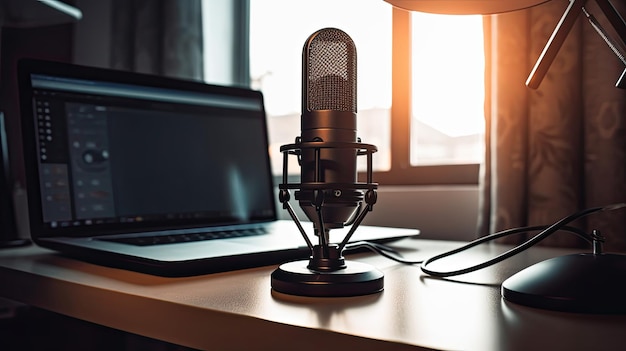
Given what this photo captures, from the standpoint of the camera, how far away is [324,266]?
49 cm

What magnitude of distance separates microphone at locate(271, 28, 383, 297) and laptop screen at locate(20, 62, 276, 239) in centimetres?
45

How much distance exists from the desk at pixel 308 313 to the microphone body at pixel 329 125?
89 millimetres

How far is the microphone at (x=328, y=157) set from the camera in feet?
1.57

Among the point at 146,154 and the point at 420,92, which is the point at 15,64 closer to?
the point at 146,154

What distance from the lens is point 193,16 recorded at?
1569 millimetres

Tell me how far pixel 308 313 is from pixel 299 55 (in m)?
1.46

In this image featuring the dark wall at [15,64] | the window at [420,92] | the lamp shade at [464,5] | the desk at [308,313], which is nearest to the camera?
the desk at [308,313]

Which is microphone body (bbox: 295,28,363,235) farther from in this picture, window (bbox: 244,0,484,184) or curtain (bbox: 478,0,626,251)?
window (bbox: 244,0,484,184)

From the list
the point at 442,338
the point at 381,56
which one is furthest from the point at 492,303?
the point at 381,56

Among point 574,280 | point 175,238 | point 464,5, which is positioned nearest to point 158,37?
point 175,238

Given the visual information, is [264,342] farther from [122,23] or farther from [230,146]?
[122,23]

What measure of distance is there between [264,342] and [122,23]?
147cm

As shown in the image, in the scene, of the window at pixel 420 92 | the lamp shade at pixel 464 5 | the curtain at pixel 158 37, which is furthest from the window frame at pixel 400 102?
the lamp shade at pixel 464 5

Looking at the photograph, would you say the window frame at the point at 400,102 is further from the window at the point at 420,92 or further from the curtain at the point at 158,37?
the curtain at the point at 158,37
